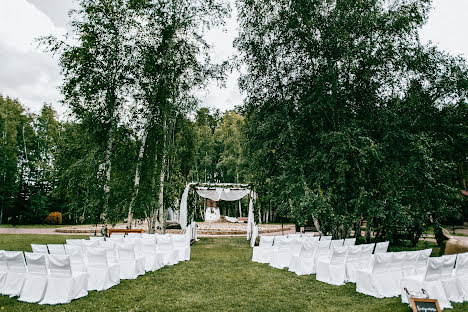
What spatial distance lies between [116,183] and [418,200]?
10.1m

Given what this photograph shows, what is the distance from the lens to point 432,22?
1038 centimetres

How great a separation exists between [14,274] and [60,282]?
1.15 metres

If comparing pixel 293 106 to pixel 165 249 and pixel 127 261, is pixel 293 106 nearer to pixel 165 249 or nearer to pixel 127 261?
pixel 165 249

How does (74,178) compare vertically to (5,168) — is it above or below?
below

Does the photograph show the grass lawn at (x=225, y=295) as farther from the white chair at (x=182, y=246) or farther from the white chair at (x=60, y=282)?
the white chair at (x=182, y=246)

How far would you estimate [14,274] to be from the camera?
541 cm

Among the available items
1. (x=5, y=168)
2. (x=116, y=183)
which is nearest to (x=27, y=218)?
(x=5, y=168)

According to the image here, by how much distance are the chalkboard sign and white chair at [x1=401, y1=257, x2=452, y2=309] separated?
69 cm

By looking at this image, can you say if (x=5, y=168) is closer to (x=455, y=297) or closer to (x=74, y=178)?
(x=74, y=178)

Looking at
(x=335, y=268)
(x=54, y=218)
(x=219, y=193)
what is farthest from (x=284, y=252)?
(x=54, y=218)

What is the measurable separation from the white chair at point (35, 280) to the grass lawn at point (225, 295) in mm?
215

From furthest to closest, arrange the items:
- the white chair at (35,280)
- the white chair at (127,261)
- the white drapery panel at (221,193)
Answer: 1. the white drapery panel at (221,193)
2. the white chair at (127,261)
3. the white chair at (35,280)

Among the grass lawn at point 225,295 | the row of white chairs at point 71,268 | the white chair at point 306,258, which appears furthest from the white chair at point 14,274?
the white chair at point 306,258

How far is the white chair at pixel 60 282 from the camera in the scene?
493cm
